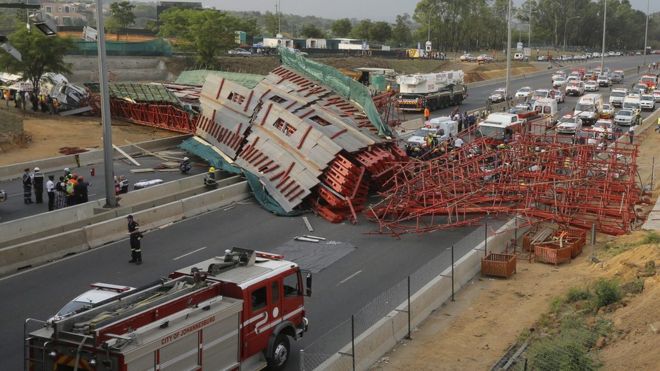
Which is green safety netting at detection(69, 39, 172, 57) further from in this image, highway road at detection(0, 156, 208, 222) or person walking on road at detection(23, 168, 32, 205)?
person walking on road at detection(23, 168, 32, 205)

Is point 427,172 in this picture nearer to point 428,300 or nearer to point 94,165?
point 428,300

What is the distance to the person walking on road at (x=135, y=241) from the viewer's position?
65.9ft

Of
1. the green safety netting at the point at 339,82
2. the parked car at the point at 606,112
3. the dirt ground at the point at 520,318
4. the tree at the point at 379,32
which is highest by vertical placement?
the tree at the point at 379,32

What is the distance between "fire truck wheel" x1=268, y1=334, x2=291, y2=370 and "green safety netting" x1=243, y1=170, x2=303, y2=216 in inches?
496

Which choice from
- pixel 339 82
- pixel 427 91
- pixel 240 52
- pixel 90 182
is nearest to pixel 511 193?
pixel 339 82

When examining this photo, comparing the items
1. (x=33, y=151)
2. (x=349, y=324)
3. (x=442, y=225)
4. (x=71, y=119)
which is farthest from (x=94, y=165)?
(x=349, y=324)

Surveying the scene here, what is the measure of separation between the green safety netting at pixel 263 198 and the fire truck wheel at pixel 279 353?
Result: 12.6m

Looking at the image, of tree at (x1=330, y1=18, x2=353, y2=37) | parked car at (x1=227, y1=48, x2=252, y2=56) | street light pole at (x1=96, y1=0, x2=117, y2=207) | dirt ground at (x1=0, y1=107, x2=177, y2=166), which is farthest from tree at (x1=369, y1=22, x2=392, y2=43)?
street light pole at (x1=96, y1=0, x2=117, y2=207)

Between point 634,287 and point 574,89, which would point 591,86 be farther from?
point 634,287

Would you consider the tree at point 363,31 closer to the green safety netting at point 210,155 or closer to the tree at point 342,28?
the tree at point 342,28

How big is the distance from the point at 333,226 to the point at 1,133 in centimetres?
2032

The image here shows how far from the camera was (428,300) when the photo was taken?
16.8 metres

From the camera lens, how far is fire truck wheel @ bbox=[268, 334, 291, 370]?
13117 mm

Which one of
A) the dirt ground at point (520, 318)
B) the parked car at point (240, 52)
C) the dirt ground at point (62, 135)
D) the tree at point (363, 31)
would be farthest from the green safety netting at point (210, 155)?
the tree at point (363, 31)
